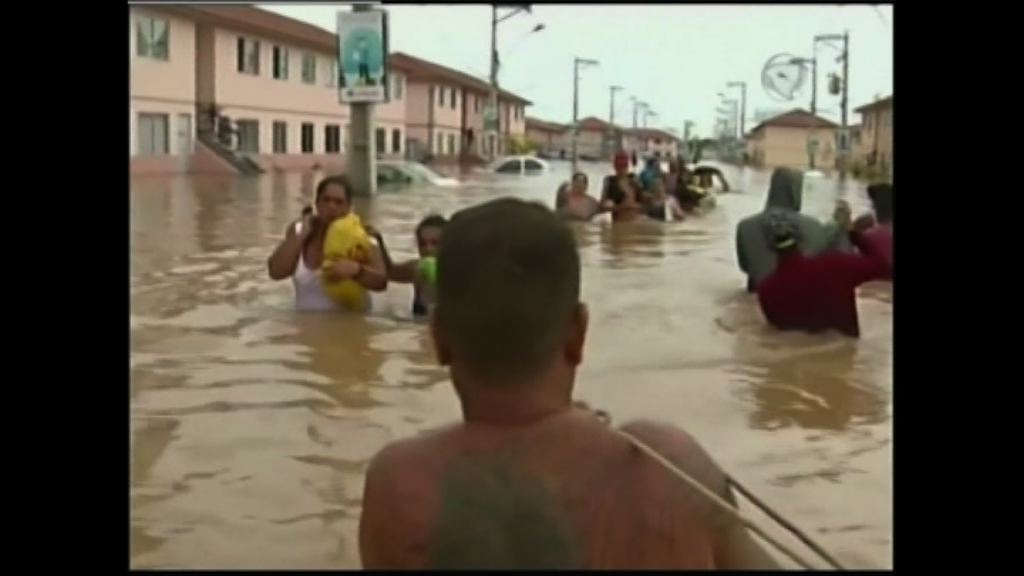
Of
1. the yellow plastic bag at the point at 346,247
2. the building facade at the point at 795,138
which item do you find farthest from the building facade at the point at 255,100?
the yellow plastic bag at the point at 346,247

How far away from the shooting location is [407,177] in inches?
973

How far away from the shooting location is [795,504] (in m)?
4.17

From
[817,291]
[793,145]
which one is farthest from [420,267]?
[793,145]

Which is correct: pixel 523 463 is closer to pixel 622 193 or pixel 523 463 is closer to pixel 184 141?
pixel 622 193

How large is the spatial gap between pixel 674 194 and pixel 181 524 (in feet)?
43.7

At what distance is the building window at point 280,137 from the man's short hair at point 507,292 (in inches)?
1276

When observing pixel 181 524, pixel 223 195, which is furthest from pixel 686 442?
pixel 223 195

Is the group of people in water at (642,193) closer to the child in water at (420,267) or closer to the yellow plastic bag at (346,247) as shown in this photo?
the child in water at (420,267)

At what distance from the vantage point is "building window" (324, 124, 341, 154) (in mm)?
34781

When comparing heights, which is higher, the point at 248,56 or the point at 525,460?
the point at 248,56

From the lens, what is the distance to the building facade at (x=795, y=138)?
22047mm

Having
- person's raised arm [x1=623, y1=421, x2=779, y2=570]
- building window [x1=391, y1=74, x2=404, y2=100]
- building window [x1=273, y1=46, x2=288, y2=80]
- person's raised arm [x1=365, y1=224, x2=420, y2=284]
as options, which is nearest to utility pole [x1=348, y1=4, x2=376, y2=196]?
building window [x1=273, y1=46, x2=288, y2=80]

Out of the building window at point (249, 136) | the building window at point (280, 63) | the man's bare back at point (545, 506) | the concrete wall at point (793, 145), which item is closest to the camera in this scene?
the man's bare back at point (545, 506)

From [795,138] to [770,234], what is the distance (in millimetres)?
18320
